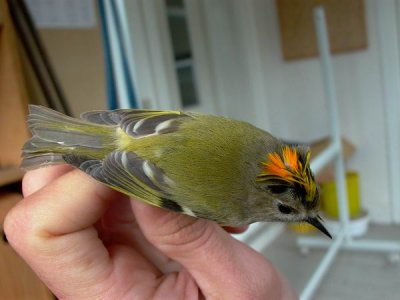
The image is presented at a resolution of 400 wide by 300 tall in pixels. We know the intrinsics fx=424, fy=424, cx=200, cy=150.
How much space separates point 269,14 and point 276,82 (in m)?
0.43

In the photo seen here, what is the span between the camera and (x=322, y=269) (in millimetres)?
1963

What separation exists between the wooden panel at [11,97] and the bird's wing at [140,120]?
18.3 inches

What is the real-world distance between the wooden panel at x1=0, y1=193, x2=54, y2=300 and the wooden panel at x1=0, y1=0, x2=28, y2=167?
0.23 meters

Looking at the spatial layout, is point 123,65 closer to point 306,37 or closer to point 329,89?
point 329,89

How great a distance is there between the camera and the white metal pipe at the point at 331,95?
196 cm

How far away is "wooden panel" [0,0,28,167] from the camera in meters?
1.10

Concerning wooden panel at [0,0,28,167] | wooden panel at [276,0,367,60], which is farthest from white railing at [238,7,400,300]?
wooden panel at [0,0,28,167]

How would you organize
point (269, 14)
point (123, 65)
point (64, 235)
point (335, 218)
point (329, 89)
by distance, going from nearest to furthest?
point (64, 235), point (123, 65), point (329, 89), point (335, 218), point (269, 14)

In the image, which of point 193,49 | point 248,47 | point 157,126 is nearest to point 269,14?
point 248,47

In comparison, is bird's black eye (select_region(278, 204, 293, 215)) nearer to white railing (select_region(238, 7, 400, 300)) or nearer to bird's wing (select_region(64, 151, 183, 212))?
bird's wing (select_region(64, 151, 183, 212))

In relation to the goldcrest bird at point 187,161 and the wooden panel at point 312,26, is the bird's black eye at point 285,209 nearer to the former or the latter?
the goldcrest bird at point 187,161

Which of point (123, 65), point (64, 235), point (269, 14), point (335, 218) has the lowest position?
point (335, 218)

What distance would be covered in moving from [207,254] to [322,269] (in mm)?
1493

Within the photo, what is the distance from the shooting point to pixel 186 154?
678 mm
